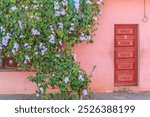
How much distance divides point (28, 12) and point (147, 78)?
Answer: 3855 mm

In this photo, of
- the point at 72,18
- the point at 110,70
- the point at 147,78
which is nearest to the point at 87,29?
the point at 72,18

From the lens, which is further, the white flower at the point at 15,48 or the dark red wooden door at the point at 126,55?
the dark red wooden door at the point at 126,55

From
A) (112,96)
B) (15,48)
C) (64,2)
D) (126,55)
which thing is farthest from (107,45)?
(15,48)

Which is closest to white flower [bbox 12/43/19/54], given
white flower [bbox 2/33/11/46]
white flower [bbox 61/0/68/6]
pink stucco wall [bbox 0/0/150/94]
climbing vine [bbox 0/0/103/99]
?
climbing vine [bbox 0/0/103/99]

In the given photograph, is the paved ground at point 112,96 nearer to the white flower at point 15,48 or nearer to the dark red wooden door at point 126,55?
the dark red wooden door at point 126,55

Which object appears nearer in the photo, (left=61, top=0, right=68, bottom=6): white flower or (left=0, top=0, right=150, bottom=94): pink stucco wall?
(left=61, top=0, right=68, bottom=6): white flower

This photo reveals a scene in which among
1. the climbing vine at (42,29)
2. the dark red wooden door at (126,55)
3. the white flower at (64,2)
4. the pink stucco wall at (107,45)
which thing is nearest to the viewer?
the climbing vine at (42,29)

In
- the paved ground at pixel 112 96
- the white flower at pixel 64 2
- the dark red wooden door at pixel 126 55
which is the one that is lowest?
the paved ground at pixel 112 96

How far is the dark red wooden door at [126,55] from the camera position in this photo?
13297mm

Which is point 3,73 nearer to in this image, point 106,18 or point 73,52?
point 73,52

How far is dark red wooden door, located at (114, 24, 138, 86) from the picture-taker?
43.6 ft

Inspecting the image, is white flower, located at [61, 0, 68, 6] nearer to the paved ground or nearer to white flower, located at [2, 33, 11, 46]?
white flower, located at [2, 33, 11, 46]

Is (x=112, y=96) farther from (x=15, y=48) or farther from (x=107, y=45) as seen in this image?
(x=15, y=48)

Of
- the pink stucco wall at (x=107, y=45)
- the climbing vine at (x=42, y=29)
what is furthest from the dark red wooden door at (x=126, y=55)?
the climbing vine at (x=42, y=29)
